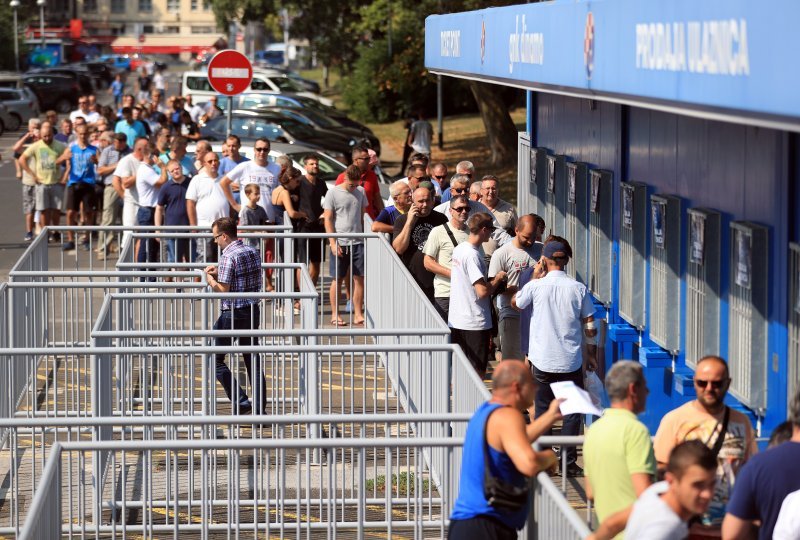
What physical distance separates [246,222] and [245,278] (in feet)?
14.5

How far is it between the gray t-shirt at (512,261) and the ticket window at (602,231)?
51cm

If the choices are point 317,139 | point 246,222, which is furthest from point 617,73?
point 317,139

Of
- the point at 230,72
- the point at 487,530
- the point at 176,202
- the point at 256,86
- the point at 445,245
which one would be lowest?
the point at 487,530

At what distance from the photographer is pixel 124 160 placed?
18.6 metres

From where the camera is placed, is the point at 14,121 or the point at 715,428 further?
the point at 14,121

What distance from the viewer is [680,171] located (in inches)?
363

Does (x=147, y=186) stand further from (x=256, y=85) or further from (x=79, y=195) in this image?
(x=256, y=85)

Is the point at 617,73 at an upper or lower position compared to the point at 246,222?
upper

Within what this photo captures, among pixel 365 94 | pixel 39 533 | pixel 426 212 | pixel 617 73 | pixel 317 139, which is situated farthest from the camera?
pixel 365 94

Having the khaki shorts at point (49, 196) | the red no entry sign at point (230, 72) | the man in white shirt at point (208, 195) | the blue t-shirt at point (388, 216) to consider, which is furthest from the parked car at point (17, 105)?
the blue t-shirt at point (388, 216)

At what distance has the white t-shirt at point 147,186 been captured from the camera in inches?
702

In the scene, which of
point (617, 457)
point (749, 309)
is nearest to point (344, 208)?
point (749, 309)

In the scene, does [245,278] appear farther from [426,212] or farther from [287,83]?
[287,83]

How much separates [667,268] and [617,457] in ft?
11.9
